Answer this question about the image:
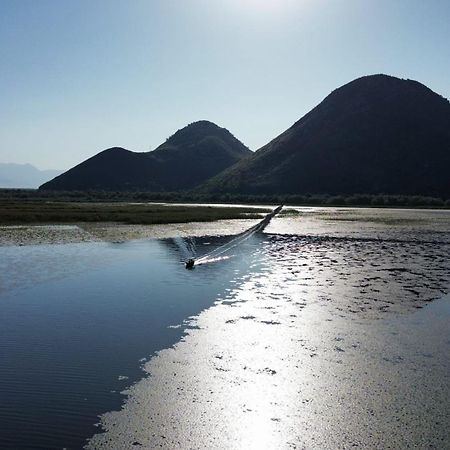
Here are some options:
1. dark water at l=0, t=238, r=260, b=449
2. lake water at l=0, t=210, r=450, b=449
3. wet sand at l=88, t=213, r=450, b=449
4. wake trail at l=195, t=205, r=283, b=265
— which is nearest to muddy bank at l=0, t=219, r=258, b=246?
wake trail at l=195, t=205, r=283, b=265

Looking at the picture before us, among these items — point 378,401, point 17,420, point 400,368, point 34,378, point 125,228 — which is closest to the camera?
point 17,420

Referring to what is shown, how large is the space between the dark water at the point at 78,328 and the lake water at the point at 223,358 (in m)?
0.05

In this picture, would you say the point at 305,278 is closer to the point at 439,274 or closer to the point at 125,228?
the point at 439,274

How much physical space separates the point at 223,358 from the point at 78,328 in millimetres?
5251

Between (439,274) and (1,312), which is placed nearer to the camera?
(1,312)

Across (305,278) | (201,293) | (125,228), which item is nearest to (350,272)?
(305,278)

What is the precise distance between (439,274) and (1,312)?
21.6 m

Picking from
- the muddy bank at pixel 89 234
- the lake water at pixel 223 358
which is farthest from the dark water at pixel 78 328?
the muddy bank at pixel 89 234

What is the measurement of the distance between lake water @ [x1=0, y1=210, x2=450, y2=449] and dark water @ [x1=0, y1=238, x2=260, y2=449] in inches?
2.1

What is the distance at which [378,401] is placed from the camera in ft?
33.1

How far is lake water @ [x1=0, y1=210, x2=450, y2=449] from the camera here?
28.9 ft

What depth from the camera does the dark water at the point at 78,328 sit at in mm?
9320

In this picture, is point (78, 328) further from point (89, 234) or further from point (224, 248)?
point (89, 234)

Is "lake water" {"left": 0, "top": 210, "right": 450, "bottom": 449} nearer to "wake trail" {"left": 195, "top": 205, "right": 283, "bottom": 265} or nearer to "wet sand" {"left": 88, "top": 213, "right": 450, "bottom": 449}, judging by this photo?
"wet sand" {"left": 88, "top": 213, "right": 450, "bottom": 449}
